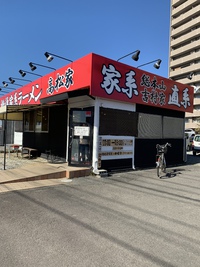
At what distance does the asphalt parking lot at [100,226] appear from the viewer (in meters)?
2.77

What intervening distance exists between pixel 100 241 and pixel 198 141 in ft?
57.2

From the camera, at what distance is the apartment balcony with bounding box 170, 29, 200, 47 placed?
54.3 m

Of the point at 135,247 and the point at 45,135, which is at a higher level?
the point at 45,135

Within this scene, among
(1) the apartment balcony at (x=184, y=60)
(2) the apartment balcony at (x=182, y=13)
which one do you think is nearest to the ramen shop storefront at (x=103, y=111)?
(1) the apartment balcony at (x=184, y=60)

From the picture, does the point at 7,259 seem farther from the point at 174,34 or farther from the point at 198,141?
the point at 174,34

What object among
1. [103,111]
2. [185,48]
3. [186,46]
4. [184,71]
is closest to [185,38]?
[186,46]

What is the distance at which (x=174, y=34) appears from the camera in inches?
2403

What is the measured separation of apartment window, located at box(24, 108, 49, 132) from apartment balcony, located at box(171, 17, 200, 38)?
55.7 m

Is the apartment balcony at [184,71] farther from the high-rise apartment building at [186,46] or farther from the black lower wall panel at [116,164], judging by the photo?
the black lower wall panel at [116,164]

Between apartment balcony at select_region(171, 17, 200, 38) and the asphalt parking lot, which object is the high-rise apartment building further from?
the asphalt parking lot

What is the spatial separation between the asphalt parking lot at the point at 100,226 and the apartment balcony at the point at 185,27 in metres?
59.6

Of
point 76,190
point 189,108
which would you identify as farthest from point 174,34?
point 76,190

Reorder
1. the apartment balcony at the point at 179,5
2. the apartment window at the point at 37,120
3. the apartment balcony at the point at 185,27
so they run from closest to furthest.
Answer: the apartment window at the point at 37,120
the apartment balcony at the point at 185,27
the apartment balcony at the point at 179,5

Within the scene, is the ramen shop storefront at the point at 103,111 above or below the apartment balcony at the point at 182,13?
below
